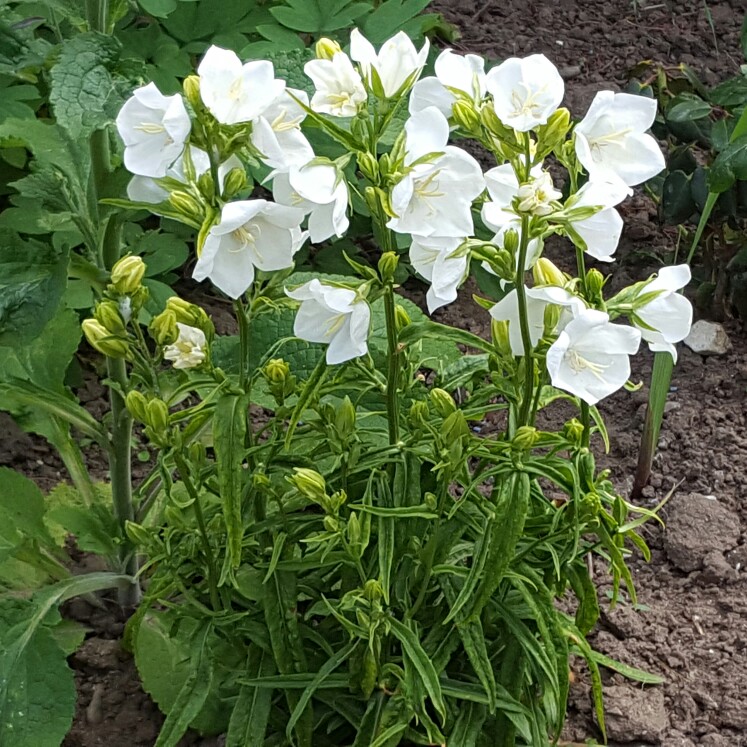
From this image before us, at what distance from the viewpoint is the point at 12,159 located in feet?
7.57

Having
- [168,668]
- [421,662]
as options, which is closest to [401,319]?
[421,662]

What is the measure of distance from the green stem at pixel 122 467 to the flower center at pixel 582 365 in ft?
2.41

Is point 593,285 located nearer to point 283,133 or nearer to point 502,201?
point 502,201

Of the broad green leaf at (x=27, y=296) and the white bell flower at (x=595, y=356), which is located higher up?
the white bell flower at (x=595, y=356)

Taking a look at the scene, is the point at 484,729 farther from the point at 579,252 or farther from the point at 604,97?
the point at 604,97

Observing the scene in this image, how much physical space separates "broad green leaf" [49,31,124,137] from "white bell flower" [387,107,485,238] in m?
0.44

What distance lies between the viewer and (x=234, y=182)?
1.11 m

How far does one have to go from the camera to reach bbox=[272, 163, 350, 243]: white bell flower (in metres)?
1.07

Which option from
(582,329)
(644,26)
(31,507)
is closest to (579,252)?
(582,329)

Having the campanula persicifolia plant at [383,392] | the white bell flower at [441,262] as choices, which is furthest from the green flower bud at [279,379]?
the white bell flower at [441,262]

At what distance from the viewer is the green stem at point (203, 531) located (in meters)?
1.31

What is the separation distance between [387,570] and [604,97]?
0.60 metres

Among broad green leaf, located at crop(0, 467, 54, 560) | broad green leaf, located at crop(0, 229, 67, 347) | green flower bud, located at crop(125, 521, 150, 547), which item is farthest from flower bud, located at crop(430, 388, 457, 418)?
broad green leaf, located at crop(0, 467, 54, 560)

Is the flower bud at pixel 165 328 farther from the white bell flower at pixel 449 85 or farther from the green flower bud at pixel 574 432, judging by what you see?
the green flower bud at pixel 574 432
